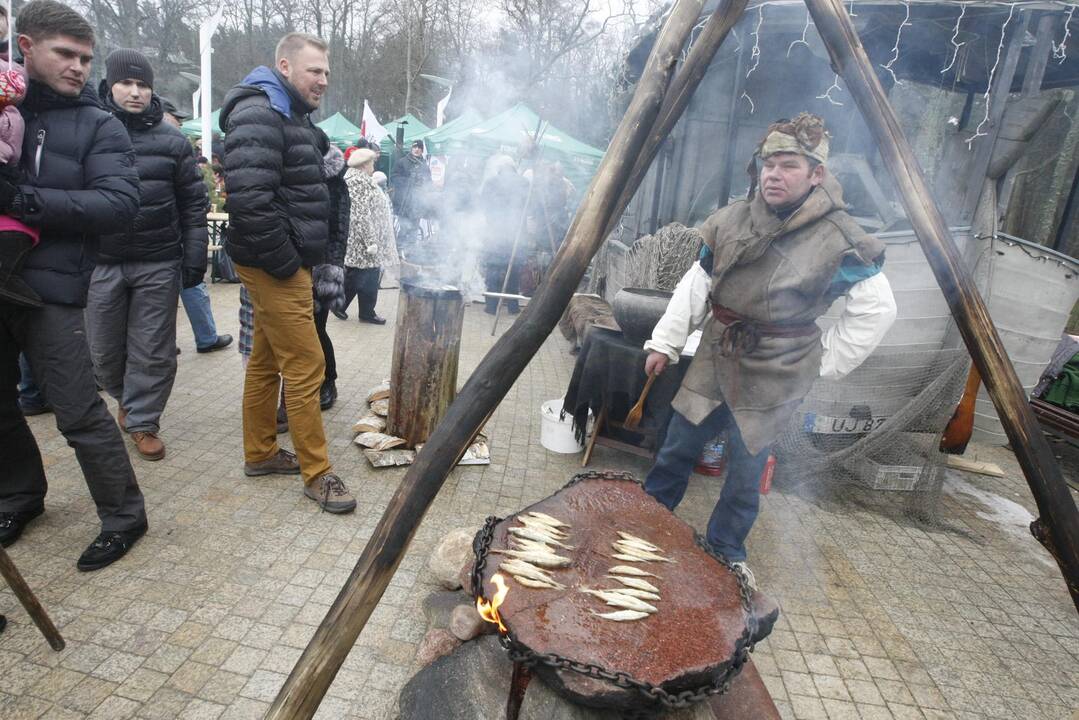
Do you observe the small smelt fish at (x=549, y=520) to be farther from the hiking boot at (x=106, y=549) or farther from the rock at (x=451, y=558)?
the hiking boot at (x=106, y=549)

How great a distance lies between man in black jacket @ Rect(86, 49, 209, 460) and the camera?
3551 mm

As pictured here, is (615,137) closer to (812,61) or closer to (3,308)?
(3,308)

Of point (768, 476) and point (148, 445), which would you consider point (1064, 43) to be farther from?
point (148, 445)

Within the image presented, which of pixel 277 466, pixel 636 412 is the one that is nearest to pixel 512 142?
pixel 636 412

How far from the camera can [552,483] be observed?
4.27 metres

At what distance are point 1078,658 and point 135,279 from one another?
572cm

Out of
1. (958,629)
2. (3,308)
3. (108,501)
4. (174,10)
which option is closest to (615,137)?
(3,308)

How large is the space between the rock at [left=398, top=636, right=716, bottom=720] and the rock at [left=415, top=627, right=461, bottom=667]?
16cm

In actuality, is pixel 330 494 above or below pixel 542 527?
below

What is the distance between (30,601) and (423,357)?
2.49 m

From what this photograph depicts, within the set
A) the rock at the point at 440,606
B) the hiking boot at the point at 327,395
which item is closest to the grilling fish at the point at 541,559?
the rock at the point at 440,606

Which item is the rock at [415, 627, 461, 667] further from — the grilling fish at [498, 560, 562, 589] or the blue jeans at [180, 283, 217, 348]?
the blue jeans at [180, 283, 217, 348]

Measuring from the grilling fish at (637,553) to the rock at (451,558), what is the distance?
0.99m

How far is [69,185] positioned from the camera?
260 centimetres
